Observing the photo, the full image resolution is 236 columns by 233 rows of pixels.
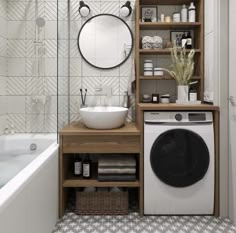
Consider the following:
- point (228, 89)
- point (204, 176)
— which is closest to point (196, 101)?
point (228, 89)

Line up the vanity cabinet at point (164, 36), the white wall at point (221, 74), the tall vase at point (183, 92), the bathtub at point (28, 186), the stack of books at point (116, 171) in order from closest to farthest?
the bathtub at point (28, 186)
the white wall at point (221, 74)
the stack of books at point (116, 171)
the tall vase at point (183, 92)
the vanity cabinet at point (164, 36)

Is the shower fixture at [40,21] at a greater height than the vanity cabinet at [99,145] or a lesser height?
greater

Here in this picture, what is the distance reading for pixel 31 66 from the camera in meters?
3.34

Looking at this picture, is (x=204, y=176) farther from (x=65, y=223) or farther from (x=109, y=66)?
(x=109, y=66)

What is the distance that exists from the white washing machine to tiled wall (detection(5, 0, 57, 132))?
125 cm

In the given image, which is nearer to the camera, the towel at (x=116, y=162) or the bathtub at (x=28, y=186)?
the bathtub at (x=28, y=186)

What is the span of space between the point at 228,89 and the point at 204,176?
2.54 feet

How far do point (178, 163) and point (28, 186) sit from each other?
1.39 metres

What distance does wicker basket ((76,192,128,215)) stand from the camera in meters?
2.68

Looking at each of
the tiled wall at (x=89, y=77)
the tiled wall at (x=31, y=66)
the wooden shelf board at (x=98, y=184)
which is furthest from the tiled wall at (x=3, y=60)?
the wooden shelf board at (x=98, y=184)

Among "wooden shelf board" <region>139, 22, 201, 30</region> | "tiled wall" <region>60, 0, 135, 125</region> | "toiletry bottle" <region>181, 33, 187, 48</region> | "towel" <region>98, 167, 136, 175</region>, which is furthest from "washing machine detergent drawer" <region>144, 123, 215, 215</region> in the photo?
"wooden shelf board" <region>139, 22, 201, 30</region>

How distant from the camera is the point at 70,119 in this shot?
3.32 metres

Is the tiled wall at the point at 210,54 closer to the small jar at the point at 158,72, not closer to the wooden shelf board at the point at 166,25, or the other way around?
the wooden shelf board at the point at 166,25

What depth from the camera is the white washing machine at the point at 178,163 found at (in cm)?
259
